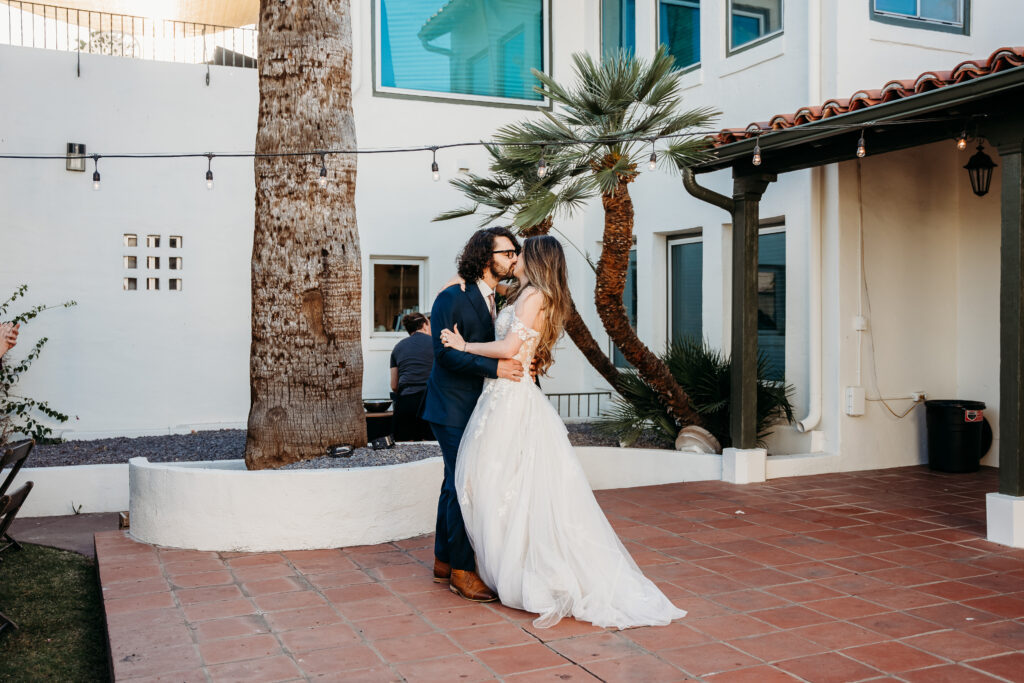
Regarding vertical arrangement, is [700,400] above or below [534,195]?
below

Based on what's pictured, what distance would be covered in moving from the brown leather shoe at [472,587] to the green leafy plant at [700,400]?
429 centimetres

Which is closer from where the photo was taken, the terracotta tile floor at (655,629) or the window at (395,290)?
the terracotta tile floor at (655,629)

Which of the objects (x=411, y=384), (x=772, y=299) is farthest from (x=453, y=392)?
(x=772, y=299)

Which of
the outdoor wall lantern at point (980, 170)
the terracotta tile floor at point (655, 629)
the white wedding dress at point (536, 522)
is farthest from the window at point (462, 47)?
the white wedding dress at point (536, 522)

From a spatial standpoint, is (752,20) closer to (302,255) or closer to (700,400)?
(700,400)

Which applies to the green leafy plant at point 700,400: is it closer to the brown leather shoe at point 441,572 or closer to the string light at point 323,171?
the string light at point 323,171

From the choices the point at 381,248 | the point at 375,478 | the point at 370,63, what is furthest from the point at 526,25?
the point at 375,478

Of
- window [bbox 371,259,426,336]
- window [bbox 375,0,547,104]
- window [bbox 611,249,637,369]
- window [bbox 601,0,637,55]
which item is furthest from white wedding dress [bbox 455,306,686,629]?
window [bbox 601,0,637,55]

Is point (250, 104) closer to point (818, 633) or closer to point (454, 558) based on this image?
point (454, 558)

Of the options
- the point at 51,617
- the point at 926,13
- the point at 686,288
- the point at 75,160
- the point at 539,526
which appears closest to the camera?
the point at 539,526

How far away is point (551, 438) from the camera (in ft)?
15.0

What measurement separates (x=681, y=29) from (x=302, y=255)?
6.00 metres

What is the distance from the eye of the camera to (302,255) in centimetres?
636

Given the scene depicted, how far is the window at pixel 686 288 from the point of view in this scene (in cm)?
1026
